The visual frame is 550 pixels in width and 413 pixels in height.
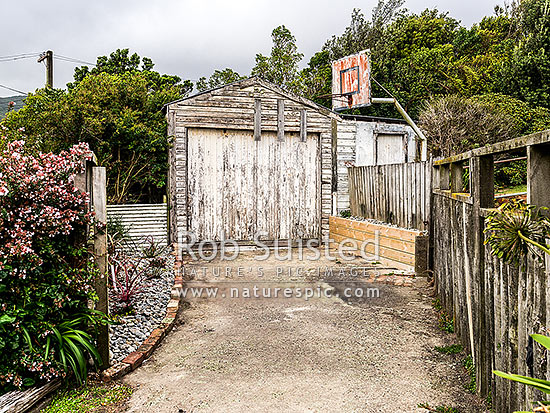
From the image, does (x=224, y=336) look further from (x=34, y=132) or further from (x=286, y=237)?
(x=34, y=132)

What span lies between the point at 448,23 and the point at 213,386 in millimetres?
29087

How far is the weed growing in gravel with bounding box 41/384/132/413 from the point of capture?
2939mm

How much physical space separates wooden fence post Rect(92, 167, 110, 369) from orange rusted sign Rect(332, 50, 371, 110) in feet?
25.9

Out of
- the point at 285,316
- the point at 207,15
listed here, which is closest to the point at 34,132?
the point at 285,316

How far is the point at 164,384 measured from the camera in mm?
3383

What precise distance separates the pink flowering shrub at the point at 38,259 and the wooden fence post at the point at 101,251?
19 cm

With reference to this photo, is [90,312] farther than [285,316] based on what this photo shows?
No

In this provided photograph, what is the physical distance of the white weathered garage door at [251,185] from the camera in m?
9.57

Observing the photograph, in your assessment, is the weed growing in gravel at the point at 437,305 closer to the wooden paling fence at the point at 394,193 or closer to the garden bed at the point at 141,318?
the wooden paling fence at the point at 394,193

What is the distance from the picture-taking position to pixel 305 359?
3.85 metres

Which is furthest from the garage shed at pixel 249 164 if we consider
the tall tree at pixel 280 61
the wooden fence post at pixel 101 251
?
the tall tree at pixel 280 61

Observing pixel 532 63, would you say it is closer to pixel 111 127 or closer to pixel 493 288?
pixel 111 127

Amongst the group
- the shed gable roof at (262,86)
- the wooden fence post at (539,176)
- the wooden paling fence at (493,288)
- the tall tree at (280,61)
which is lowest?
the wooden paling fence at (493,288)

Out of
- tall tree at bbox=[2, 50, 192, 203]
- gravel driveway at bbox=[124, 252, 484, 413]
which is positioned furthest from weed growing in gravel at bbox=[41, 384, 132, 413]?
tall tree at bbox=[2, 50, 192, 203]
